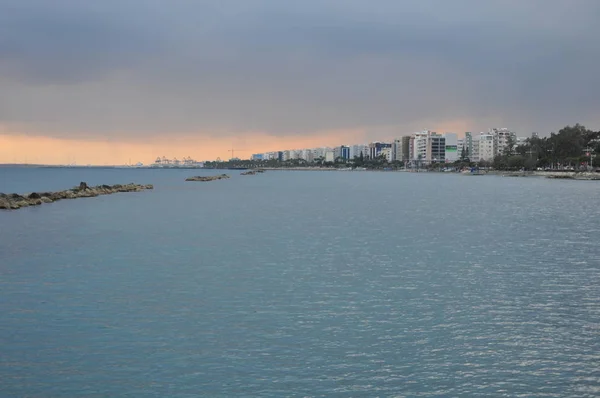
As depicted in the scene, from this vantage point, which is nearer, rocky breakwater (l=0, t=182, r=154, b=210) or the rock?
the rock

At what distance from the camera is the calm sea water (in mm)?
9945

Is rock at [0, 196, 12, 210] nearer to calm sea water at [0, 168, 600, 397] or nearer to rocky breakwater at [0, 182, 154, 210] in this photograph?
rocky breakwater at [0, 182, 154, 210]

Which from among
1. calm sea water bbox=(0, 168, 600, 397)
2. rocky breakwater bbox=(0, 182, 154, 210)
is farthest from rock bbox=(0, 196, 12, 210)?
calm sea water bbox=(0, 168, 600, 397)

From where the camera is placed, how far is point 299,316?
1388cm

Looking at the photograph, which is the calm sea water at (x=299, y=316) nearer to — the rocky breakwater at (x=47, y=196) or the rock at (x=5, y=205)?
the rock at (x=5, y=205)

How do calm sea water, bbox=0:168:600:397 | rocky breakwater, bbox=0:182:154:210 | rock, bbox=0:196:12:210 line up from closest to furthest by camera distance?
calm sea water, bbox=0:168:600:397 < rock, bbox=0:196:12:210 < rocky breakwater, bbox=0:182:154:210

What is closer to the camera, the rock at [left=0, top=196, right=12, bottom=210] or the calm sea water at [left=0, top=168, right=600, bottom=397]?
the calm sea water at [left=0, top=168, right=600, bottom=397]

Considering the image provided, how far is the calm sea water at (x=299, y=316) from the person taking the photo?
32.6ft

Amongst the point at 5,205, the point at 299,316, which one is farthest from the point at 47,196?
the point at 299,316

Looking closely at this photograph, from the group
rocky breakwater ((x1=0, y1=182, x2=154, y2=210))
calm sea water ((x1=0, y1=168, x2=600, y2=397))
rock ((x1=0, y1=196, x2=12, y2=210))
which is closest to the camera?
calm sea water ((x1=0, y1=168, x2=600, y2=397))

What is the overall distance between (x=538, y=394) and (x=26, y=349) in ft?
31.4

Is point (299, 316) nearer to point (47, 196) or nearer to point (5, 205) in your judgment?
point (5, 205)

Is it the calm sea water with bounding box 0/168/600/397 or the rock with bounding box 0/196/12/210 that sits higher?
the rock with bounding box 0/196/12/210

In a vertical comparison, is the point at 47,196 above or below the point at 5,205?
above
